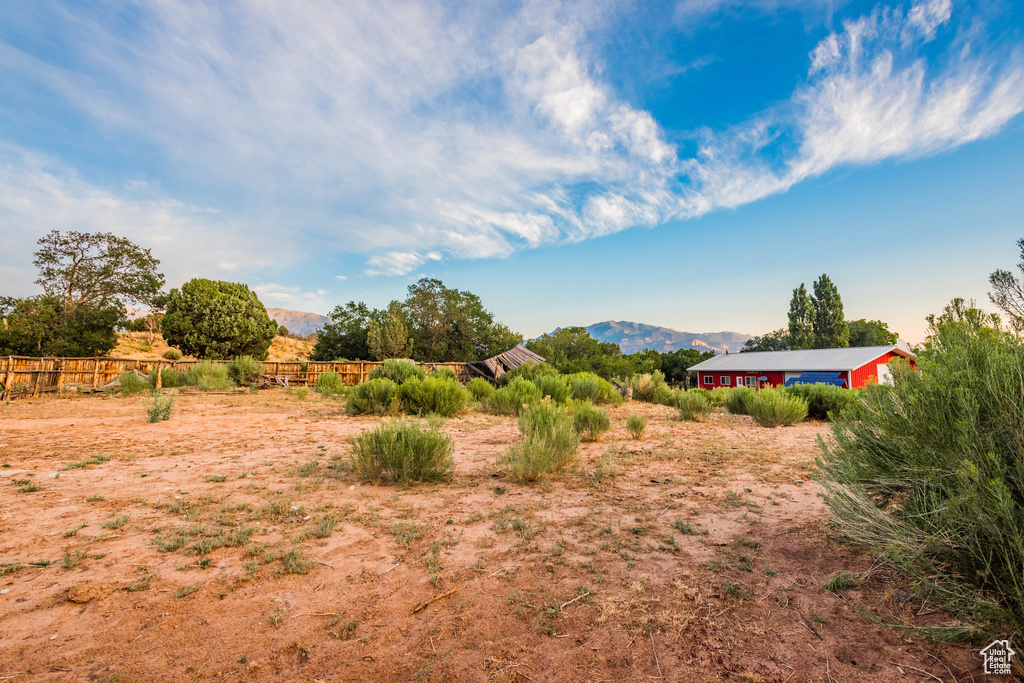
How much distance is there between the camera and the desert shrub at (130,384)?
15.1 metres

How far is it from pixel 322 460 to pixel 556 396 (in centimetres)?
697

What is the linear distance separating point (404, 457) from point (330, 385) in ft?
42.6

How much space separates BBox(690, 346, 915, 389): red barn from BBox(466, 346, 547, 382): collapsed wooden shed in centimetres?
1638

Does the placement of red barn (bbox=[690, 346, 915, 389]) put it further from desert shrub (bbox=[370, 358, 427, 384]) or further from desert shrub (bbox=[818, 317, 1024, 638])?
desert shrub (bbox=[818, 317, 1024, 638])

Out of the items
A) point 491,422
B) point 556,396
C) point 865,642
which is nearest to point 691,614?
point 865,642

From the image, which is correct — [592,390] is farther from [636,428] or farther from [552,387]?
[636,428]

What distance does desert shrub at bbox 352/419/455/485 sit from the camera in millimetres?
4789

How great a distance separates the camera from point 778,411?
9.88 metres

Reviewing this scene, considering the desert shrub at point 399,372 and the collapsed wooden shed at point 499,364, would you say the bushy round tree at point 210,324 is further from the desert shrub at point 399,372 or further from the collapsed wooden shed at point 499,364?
the desert shrub at point 399,372

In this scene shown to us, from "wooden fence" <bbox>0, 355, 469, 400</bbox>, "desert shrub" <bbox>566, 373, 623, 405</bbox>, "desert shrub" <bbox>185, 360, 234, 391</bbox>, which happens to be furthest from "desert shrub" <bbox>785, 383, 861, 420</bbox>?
"desert shrub" <bbox>185, 360, 234, 391</bbox>

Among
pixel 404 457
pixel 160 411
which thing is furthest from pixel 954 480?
pixel 160 411

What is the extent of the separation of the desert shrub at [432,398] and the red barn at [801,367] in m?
23.8

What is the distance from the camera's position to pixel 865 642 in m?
2.05

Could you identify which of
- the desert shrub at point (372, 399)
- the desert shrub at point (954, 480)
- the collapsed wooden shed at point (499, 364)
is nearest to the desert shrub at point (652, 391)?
the collapsed wooden shed at point (499, 364)
